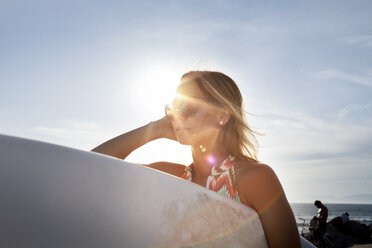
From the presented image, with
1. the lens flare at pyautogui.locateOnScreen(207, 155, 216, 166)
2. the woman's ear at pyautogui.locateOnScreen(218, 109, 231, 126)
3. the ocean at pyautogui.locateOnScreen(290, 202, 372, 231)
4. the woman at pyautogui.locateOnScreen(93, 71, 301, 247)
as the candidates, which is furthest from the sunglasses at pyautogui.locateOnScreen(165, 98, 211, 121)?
the ocean at pyautogui.locateOnScreen(290, 202, 372, 231)

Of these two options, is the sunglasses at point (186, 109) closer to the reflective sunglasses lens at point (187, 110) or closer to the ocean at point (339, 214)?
the reflective sunglasses lens at point (187, 110)

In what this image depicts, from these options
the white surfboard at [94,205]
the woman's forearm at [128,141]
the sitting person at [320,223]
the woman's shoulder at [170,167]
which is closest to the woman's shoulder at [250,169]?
the white surfboard at [94,205]

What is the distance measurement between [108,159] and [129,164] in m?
0.06

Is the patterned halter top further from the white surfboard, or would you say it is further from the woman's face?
the white surfboard

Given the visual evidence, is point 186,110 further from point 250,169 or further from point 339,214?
point 339,214

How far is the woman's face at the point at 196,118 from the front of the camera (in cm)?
181

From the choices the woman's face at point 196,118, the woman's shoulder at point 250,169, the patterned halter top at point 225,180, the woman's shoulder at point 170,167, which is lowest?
the woman's shoulder at point 170,167

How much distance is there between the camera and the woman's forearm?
193 centimetres

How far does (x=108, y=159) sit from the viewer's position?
916 mm

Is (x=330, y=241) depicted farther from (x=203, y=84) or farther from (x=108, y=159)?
(x=108, y=159)

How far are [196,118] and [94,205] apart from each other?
1.06m

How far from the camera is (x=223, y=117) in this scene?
1.88 meters

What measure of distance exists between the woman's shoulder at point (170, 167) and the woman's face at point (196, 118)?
30cm

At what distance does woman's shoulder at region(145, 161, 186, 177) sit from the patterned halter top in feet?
1.30
